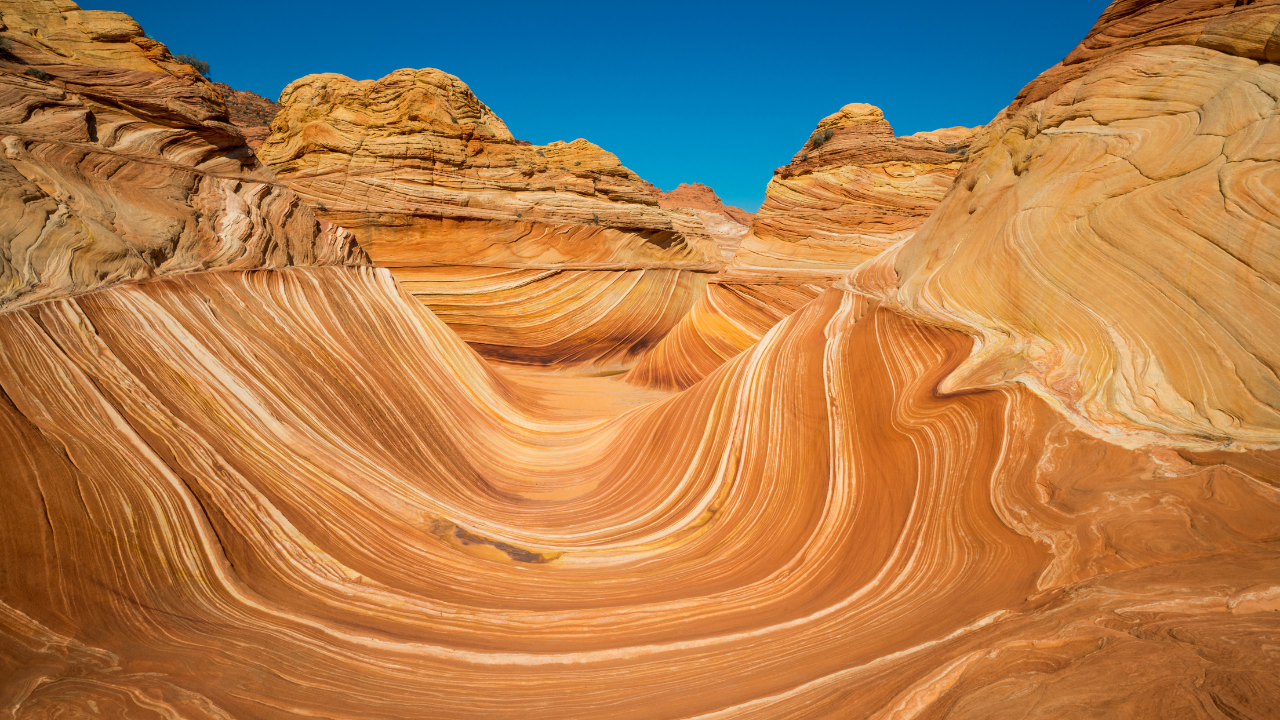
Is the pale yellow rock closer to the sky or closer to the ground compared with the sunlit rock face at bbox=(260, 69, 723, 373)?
closer to the ground

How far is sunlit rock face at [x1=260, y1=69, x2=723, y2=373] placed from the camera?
10273 millimetres

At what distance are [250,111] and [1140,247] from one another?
1030 inches

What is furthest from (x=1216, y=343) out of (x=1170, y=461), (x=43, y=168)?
(x=43, y=168)

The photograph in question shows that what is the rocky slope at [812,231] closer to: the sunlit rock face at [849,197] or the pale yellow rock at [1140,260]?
the sunlit rock face at [849,197]

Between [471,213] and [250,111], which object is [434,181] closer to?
[471,213]

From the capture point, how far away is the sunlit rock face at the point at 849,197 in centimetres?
913

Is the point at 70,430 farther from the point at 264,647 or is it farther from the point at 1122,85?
the point at 1122,85

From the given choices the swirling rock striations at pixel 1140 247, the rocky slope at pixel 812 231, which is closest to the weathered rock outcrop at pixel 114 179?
the swirling rock striations at pixel 1140 247

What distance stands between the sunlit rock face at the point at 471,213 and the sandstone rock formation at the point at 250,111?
7.82 m

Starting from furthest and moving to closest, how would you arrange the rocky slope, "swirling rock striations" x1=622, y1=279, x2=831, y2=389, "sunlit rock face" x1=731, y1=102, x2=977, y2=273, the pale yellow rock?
"sunlit rock face" x1=731, y1=102, x2=977, y2=273, the rocky slope, "swirling rock striations" x1=622, y1=279, x2=831, y2=389, the pale yellow rock

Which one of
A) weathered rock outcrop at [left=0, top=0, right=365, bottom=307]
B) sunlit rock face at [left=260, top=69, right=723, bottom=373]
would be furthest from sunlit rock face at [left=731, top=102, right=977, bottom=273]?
weathered rock outcrop at [left=0, top=0, right=365, bottom=307]

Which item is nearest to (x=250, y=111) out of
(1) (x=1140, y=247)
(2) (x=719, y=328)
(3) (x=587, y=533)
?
(2) (x=719, y=328)

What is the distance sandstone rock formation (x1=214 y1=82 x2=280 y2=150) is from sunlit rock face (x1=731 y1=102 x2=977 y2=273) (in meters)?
14.6

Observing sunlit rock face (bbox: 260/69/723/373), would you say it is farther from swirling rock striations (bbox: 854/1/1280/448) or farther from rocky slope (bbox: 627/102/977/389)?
swirling rock striations (bbox: 854/1/1280/448)
